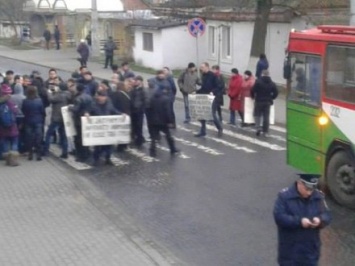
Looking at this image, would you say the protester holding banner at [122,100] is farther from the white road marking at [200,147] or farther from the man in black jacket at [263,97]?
the man in black jacket at [263,97]

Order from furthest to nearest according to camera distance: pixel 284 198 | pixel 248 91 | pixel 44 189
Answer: pixel 248 91 < pixel 44 189 < pixel 284 198

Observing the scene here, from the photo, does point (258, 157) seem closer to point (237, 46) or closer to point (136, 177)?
point (136, 177)

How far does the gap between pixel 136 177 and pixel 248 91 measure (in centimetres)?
647

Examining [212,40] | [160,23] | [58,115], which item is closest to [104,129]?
[58,115]

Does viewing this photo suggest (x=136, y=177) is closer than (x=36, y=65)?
Yes

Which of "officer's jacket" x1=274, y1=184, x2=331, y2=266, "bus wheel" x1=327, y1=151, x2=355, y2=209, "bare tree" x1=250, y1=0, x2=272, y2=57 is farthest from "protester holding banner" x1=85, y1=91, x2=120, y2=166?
"bare tree" x1=250, y1=0, x2=272, y2=57

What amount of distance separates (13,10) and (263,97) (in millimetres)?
56103

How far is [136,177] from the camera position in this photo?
1708 centimetres

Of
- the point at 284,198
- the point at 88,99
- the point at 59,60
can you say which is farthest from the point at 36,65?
the point at 284,198

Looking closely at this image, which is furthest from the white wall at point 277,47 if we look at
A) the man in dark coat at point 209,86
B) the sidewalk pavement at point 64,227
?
the sidewalk pavement at point 64,227

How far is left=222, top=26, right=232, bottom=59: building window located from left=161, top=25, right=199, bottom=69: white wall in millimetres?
2423

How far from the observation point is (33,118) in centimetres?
1845

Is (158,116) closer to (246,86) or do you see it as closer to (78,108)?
(78,108)

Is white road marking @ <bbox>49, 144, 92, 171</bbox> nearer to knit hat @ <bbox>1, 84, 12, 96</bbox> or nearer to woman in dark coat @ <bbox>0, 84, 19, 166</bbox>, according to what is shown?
woman in dark coat @ <bbox>0, 84, 19, 166</bbox>
